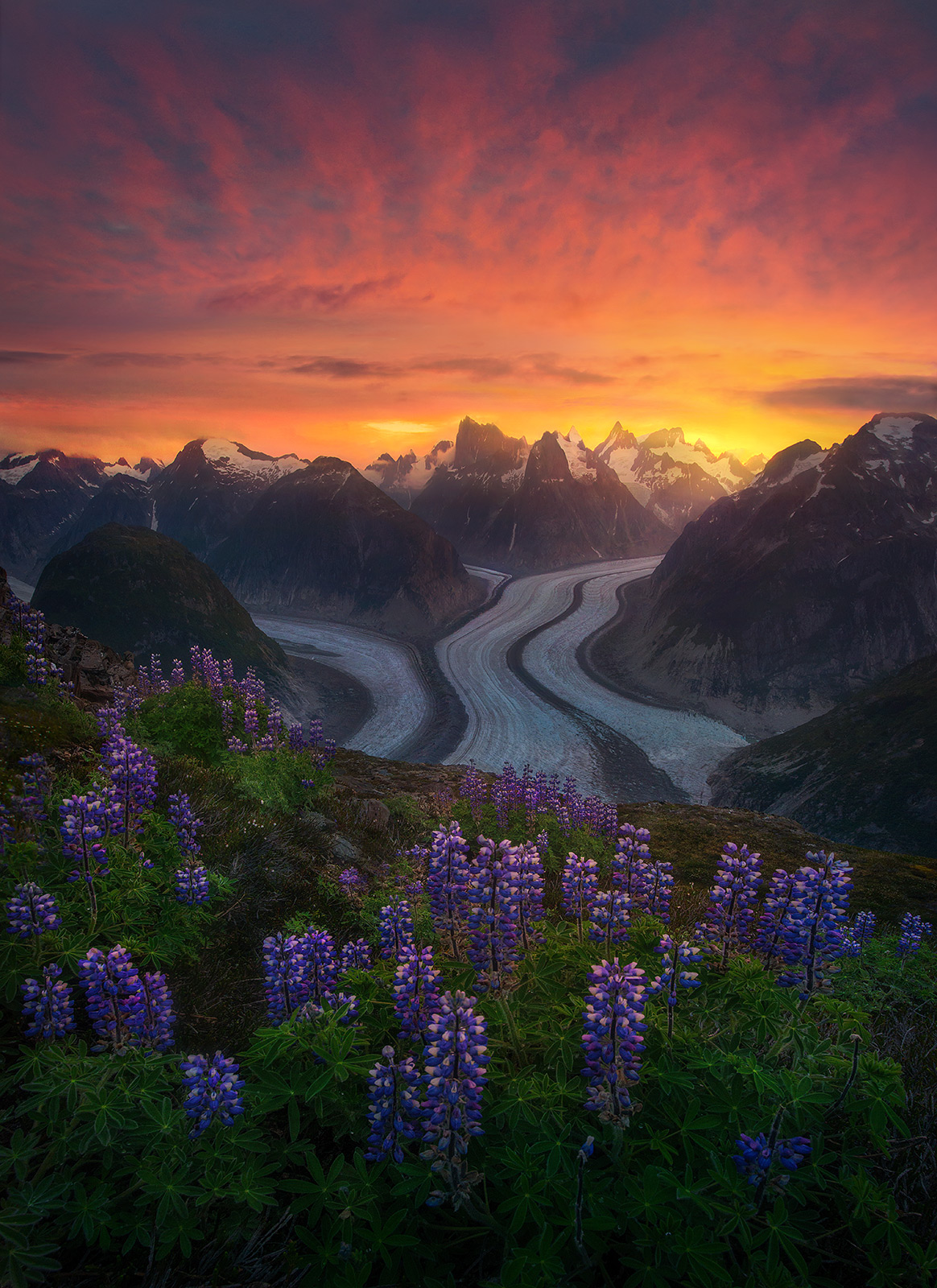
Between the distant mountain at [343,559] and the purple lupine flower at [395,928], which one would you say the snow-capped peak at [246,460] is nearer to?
the distant mountain at [343,559]

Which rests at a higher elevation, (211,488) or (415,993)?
(211,488)

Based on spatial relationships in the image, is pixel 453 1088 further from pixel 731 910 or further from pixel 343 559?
pixel 343 559

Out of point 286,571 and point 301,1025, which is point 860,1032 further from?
point 286,571

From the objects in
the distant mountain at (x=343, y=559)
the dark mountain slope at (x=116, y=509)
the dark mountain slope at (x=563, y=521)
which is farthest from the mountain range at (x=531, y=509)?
the dark mountain slope at (x=116, y=509)

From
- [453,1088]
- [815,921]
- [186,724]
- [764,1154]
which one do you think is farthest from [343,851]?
[764,1154]

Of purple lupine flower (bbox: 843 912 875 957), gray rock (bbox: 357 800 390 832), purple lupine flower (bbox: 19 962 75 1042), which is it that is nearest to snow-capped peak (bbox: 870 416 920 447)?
purple lupine flower (bbox: 843 912 875 957)

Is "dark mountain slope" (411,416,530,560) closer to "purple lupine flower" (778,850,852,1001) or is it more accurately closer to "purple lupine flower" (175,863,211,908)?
Answer: "purple lupine flower" (175,863,211,908)
